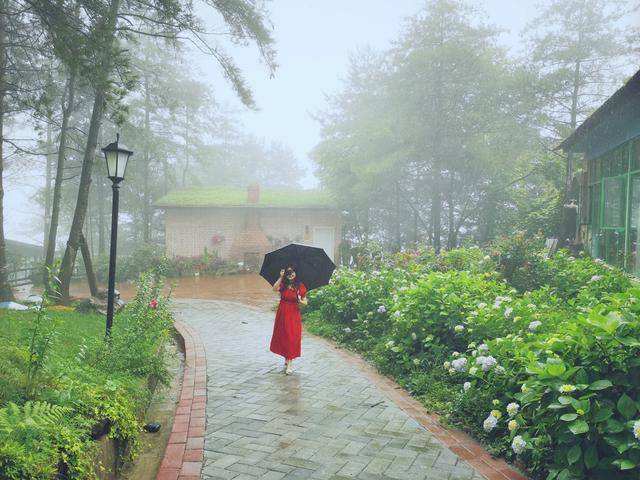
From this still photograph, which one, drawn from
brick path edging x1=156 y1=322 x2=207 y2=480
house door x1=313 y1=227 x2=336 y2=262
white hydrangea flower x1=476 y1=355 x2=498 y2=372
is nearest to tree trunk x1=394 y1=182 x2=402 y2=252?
house door x1=313 y1=227 x2=336 y2=262

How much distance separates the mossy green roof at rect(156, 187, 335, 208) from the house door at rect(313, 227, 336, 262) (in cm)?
135

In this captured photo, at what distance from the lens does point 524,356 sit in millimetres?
4297

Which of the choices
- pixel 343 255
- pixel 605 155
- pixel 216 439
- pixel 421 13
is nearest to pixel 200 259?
pixel 343 255

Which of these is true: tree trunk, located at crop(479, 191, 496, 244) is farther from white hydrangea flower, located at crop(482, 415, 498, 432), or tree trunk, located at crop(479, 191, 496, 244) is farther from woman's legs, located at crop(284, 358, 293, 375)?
white hydrangea flower, located at crop(482, 415, 498, 432)

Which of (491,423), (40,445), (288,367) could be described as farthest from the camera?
(288,367)

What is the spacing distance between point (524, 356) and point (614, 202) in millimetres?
8820

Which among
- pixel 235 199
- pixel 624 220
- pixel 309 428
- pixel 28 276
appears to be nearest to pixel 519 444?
pixel 309 428

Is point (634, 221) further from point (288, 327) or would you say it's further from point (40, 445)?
point (40, 445)

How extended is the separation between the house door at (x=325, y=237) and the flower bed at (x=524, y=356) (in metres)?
15.7

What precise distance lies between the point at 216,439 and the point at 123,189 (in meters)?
26.6

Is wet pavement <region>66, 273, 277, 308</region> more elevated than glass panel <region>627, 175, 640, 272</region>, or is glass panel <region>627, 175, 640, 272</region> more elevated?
glass panel <region>627, 175, 640, 272</region>

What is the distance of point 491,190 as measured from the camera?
2145 cm

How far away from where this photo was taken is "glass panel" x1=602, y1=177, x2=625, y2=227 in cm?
1079

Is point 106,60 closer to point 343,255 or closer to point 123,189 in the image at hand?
point 343,255
